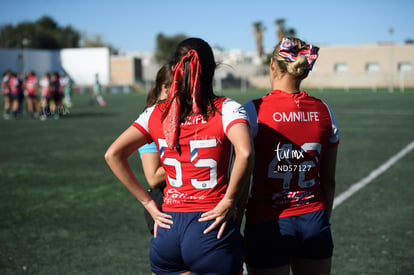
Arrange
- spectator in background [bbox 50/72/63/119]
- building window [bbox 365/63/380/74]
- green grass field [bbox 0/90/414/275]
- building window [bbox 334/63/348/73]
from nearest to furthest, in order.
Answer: green grass field [bbox 0/90/414/275]
spectator in background [bbox 50/72/63/119]
building window [bbox 365/63/380/74]
building window [bbox 334/63/348/73]

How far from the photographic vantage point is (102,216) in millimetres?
6559

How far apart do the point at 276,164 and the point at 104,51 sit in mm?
63295

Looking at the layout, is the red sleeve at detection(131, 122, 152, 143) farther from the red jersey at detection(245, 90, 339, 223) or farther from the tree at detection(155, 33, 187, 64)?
the tree at detection(155, 33, 187, 64)

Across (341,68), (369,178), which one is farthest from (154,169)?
(341,68)

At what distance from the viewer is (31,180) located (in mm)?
8836

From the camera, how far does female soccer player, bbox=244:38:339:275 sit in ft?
8.98

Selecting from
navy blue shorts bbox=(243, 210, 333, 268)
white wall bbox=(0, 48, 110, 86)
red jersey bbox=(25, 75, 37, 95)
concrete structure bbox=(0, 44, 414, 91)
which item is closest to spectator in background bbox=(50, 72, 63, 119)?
red jersey bbox=(25, 75, 37, 95)

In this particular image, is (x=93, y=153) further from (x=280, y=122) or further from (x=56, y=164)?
(x=280, y=122)

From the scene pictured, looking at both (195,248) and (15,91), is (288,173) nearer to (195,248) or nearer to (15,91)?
(195,248)

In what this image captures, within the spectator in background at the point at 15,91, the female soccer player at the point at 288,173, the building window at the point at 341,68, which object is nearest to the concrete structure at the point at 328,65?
the building window at the point at 341,68

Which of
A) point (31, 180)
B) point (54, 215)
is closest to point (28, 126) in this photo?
point (31, 180)

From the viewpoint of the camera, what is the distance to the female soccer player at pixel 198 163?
2.46 meters

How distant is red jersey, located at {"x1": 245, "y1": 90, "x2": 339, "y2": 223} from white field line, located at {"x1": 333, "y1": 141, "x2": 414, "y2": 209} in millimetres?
4390

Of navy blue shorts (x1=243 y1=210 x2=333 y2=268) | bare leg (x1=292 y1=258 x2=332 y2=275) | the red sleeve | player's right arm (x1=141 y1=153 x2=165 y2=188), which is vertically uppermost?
the red sleeve
